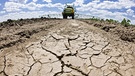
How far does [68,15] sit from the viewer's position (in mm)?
13219

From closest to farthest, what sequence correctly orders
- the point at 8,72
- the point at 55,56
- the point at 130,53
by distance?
the point at 8,72 < the point at 55,56 < the point at 130,53

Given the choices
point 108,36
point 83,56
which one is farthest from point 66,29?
point 83,56

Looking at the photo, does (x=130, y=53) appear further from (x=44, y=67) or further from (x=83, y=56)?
(x=44, y=67)

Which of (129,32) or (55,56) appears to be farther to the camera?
(129,32)

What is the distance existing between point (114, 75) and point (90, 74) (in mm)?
450

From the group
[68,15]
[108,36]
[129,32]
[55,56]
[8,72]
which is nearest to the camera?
[8,72]

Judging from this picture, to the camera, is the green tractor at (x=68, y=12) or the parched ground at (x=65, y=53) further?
the green tractor at (x=68, y=12)

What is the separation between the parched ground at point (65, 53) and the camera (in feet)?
14.1

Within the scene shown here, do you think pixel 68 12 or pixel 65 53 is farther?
pixel 68 12

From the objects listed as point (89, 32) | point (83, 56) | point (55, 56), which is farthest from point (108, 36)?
point (55, 56)

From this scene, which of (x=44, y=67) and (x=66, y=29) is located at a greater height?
(x=66, y=29)

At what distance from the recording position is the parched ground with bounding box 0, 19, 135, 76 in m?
4.29

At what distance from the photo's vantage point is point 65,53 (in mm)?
4848

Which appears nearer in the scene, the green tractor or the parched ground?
the parched ground
